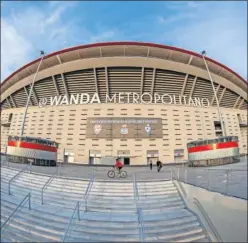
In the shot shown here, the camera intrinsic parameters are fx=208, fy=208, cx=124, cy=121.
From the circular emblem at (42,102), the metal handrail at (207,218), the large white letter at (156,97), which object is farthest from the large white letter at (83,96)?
the metal handrail at (207,218)

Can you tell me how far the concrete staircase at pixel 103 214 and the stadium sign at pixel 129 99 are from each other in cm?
2166

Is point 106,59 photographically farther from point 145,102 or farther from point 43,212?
point 43,212

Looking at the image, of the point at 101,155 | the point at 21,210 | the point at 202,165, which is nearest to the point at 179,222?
the point at 21,210

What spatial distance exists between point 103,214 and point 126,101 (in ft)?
82.7

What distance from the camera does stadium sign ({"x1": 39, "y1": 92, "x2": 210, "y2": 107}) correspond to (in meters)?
32.1

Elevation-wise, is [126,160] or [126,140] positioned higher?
[126,140]

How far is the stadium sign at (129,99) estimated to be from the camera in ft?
105

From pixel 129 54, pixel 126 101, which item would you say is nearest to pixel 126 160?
pixel 126 101

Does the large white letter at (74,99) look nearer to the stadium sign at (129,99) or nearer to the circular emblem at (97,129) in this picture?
the stadium sign at (129,99)

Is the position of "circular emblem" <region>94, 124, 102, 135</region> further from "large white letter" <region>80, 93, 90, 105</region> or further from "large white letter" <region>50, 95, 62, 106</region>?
"large white letter" <region>50, 95, 62, 106</region>

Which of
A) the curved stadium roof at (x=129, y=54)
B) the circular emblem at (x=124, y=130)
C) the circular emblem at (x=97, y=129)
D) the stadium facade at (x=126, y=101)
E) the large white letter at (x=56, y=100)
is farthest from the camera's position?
the large white letter at (x=56, y=100)

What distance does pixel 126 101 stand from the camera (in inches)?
1266

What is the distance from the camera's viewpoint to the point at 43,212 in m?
7.93

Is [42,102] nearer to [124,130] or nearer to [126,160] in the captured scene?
[124,130]
